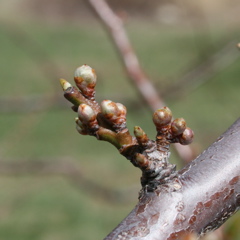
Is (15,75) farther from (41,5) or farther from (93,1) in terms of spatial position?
(93,1)

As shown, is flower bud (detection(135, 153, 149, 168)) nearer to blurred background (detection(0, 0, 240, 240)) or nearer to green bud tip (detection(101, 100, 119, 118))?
green bud tip (detection(101, 100, 119, 118))

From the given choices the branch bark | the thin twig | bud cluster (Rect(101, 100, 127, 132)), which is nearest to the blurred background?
the thin twig

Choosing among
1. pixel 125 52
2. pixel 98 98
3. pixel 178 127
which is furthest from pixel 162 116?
pixel 98 98

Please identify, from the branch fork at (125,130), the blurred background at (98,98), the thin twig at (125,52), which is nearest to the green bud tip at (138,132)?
the branch fork at (125,130)

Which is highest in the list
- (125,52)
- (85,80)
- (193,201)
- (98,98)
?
(98,98)

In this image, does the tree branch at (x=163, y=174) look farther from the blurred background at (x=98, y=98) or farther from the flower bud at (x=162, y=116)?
the blurred background at (x=98, y=98)

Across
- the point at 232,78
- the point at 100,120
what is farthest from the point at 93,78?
the point at 232,78

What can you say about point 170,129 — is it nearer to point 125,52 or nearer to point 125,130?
point 125,130
